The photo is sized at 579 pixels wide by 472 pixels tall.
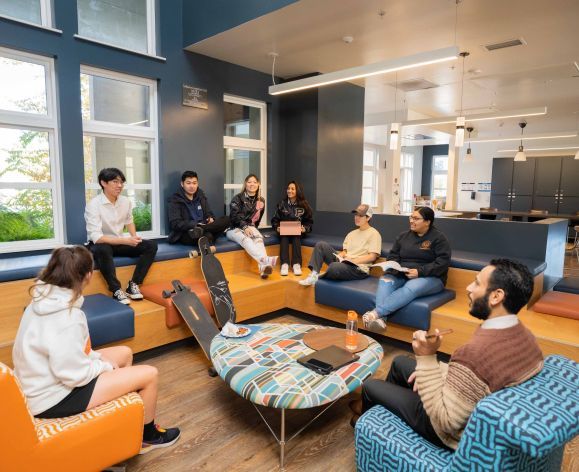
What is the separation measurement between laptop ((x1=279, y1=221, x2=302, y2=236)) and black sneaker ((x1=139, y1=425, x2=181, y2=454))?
277 centimetres

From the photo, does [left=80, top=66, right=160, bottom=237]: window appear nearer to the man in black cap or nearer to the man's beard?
the man in black cap

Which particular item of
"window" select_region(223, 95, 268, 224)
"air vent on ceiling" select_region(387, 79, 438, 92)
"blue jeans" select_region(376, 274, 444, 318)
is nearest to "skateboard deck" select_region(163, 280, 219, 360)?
"blue jeans" select_region(376, 274, 444, 318)

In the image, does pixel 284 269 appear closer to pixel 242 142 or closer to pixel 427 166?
pixel 242 142

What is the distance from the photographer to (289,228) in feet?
15.6

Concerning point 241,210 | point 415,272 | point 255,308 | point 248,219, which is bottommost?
point 255,308

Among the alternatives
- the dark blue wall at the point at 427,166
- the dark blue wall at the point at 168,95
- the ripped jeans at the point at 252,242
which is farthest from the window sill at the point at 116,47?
the dark blue wall at the point at 427,166

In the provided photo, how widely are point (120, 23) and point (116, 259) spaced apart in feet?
8.67

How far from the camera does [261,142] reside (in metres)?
5.91

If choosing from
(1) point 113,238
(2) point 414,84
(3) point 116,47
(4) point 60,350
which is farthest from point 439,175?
(4) point 60,350

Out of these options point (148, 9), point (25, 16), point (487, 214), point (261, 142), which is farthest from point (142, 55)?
point (487, 214)

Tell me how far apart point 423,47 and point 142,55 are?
3165 millimetres

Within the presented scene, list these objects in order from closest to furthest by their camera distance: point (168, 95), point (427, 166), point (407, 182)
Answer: point (168, 95)
point (407, 182)
point (427, 166)

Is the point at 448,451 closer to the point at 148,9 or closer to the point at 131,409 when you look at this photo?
the point at 131,409

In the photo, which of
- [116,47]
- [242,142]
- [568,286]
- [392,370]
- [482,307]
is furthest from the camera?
[242,142]
